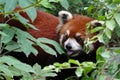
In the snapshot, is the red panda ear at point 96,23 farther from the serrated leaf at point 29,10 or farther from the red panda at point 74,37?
the serrated leaf at point 29,10

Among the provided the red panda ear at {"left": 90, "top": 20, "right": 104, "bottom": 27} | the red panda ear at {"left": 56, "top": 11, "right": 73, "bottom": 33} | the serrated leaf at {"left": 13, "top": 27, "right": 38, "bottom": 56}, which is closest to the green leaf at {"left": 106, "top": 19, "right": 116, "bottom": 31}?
the serrated leaf at {"left": 13, "top": 27, "right": 38, "bottom": 56}

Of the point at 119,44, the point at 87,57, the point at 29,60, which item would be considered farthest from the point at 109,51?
the point at 29,60

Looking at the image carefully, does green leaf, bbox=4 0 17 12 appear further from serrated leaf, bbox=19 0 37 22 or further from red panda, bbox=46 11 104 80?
red panda, bbox=46 11 104 80

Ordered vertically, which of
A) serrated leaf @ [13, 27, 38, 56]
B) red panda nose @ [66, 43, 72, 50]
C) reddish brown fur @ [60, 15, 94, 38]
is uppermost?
reddish brown fur @ [60, 15, 94, 38]

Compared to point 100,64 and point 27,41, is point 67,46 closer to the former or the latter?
point 27,41

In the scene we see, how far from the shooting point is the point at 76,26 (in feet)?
16.6

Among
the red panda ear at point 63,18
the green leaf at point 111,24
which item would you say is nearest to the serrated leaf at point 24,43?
the green leaf at point 111,24

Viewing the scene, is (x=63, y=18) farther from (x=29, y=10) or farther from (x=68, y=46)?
(x=29, y=10)

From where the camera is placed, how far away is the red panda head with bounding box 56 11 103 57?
4855mm

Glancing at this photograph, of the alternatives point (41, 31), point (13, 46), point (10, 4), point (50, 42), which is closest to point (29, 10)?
point (10, 4)

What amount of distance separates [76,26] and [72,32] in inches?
5.2

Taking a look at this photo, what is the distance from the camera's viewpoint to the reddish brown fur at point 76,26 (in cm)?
499

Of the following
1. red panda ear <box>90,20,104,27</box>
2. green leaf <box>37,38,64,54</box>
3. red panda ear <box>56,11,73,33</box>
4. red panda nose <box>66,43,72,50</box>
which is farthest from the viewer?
red panda ear <box>56,11,73,33</box>

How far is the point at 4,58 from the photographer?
3123 millimetres
